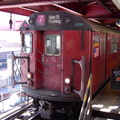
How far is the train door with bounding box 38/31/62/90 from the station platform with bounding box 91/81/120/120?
4.53ft

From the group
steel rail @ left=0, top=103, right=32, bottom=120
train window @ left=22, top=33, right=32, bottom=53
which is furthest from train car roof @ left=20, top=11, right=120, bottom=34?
steel rail @ left=0, top=103, right=32, bottom=120

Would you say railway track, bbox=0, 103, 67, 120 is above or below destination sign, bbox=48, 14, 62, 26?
below

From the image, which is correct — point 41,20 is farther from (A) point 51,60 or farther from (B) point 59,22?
(A) point 51,60

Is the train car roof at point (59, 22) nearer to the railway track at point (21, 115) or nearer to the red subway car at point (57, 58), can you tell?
the red subway car at point (57, 58)

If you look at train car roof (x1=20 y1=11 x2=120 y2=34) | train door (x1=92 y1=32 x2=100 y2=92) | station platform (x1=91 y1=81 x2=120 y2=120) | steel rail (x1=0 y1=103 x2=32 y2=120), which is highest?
train car roof (x1=20 y1=11 x2=120 y2=34)

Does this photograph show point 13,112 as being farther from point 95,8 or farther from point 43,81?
point 95,8

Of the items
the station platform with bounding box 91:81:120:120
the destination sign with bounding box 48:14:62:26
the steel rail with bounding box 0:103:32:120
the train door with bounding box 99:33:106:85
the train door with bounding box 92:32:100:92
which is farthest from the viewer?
the steel rail with bounding box 0:103:32:120

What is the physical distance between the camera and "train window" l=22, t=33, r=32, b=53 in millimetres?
5988

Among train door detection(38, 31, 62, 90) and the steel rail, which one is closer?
train door detection(38, 31, 62, 90)

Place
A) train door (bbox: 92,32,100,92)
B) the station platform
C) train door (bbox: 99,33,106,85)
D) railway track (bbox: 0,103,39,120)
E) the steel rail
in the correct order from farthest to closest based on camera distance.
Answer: the steel rail, train door (bbox: 99,33,106,85), railway track (bbox: 0,103,39,120), train door (bbox: 92,32,100,92), the station platform

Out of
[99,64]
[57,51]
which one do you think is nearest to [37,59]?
[57,51]

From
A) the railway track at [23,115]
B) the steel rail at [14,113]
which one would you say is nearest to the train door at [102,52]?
Answer: the railway track at [23,115]

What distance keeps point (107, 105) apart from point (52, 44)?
8.40 ft

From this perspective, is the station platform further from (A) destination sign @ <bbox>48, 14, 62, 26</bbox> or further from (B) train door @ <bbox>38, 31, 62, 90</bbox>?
(A) destination sign @ <bbox>48, 14, 62, 26</bbox>
